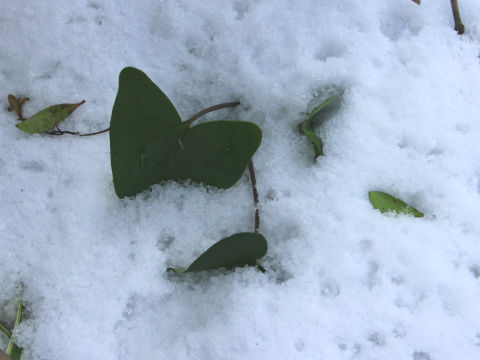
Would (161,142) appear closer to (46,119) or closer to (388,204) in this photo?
(46,119)

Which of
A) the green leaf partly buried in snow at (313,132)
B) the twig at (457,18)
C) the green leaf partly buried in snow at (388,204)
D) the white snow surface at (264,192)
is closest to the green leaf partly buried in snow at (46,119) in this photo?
the white snow surface at (264,192)

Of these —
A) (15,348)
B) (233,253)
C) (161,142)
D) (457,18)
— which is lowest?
(15,348)

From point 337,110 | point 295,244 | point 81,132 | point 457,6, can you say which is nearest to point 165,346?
point 295,244

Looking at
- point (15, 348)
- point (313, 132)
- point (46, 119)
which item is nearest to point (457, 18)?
point (313, 132)

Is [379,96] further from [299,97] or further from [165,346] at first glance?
[165,346]

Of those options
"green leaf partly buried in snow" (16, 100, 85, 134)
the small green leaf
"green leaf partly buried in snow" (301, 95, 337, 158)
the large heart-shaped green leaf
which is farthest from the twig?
the small green leaf

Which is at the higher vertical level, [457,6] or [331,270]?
[457,6]
